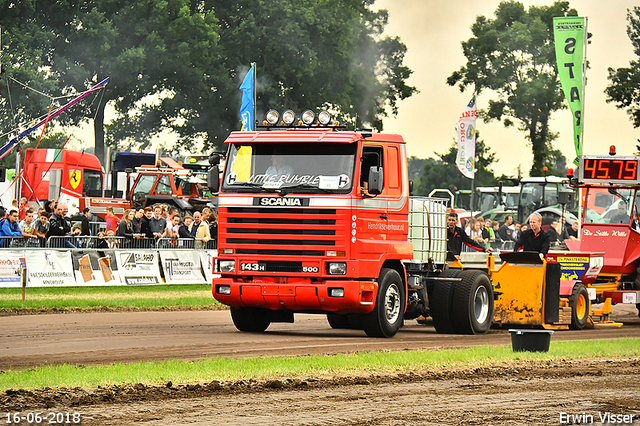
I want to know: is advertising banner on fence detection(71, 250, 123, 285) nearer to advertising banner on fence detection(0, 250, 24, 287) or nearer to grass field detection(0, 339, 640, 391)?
advertising banner on fence detection(0, 250, 24, 287)

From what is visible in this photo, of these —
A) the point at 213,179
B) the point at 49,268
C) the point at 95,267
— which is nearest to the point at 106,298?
the point at 49,268

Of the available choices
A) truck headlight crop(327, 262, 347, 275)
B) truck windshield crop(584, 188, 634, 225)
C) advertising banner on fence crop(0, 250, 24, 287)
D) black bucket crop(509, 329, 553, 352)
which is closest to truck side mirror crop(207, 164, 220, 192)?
truck headlight crop(327, 262, 347, 275)

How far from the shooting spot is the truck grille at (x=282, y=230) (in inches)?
606

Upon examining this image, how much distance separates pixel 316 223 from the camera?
15.4 m

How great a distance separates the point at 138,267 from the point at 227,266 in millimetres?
10124

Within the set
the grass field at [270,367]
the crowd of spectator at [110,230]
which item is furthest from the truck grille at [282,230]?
the crowd of spectator at [110,230]

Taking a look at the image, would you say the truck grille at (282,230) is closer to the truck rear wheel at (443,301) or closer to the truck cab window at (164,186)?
the truck rear wheel at (443,301)

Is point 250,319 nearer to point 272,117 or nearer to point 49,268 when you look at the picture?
point 272,117

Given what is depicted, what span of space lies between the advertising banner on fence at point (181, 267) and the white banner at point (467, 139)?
541 inches

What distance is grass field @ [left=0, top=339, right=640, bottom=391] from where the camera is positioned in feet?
34.0

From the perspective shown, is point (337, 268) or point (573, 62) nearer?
point (337, 268)

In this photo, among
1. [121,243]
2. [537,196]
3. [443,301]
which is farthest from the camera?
[537,196]

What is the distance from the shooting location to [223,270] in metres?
16.1

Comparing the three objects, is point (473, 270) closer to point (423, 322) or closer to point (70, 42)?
point (423, 322)
